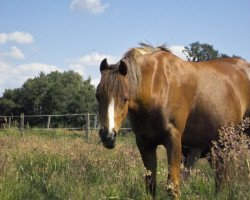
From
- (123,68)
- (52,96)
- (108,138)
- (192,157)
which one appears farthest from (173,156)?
(52,96)

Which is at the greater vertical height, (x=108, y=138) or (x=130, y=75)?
(x=130, y=75)

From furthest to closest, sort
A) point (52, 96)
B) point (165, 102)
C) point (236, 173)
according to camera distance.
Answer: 1. point (52, 96)
2. point (165, 102)
3. point (236, 173)

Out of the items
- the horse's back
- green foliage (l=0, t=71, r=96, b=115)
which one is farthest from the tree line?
the horse's back

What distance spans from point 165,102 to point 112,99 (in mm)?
886

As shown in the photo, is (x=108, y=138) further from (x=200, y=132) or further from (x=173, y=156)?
(x=200, y=132)

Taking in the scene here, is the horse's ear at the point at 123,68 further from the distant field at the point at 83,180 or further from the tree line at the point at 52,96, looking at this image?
the tree line at the point at 52,96

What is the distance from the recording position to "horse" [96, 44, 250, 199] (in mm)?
4500

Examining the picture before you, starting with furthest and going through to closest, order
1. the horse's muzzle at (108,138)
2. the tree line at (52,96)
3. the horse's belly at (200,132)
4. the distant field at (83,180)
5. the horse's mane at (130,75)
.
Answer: the tree line at (52,96) < the horse's belly at (200,132) < the distant field at (83,180) < the horse's mane at (130,75) < the horse's muzzle at (108,138)

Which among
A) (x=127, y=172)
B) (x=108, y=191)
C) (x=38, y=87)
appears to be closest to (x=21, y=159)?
(x=127, y=172)

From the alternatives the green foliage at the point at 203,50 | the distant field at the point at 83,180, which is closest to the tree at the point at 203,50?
the green foliage at the point at 203,50

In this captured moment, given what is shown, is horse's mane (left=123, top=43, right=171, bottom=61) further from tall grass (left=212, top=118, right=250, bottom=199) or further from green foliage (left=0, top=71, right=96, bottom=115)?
green foliage (left=0, top=71, right=96, bottom=115)

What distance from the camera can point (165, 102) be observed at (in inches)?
198

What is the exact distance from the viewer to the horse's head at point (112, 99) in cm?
426

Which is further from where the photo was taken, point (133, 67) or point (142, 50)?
point (142, 50)
